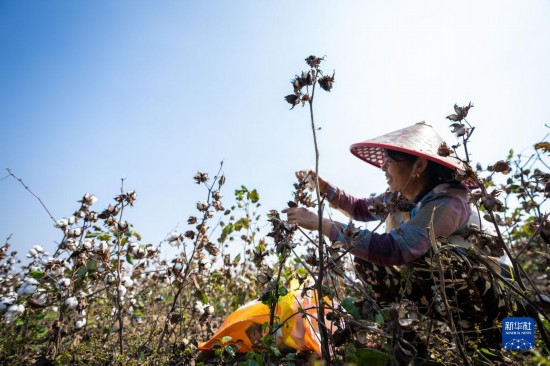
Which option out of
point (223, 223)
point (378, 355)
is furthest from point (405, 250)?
point (223, 223)

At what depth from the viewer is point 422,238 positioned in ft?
5.54

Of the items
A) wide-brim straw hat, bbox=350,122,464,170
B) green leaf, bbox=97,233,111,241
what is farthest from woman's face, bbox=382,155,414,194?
green leaf, bbox=97,233,111,241

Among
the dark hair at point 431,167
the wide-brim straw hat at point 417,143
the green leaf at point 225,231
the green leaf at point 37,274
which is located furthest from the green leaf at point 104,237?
the dark hair at point 431,167

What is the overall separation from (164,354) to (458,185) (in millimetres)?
2162

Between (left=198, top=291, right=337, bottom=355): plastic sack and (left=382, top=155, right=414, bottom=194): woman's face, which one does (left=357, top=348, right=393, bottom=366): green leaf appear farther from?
(left=382, top=155, right=414, bottom=194): woman's face

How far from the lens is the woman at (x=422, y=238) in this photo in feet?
5.09

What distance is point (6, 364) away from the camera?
2.03m

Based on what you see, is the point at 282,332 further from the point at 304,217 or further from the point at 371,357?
the point at 371,357

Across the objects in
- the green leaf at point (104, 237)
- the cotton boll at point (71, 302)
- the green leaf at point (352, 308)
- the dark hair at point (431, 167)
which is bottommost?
the green leaf at point (352, 308)

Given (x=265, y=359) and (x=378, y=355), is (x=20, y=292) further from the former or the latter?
(x=378, y=355)

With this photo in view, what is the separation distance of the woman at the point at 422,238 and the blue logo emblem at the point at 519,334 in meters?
0.17

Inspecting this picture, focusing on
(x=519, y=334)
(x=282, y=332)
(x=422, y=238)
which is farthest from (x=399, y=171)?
(x=282, y=332)

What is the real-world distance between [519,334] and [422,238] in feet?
A: 1.85

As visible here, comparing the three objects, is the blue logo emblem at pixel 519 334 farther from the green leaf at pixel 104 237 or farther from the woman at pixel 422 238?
the green leaf at pixel 104 237
